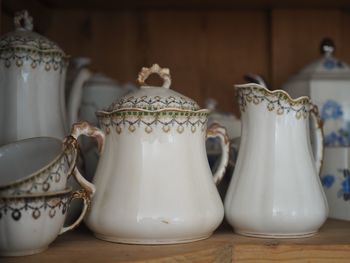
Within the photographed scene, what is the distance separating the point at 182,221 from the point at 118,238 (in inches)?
2.6

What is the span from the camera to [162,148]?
1.93 ft

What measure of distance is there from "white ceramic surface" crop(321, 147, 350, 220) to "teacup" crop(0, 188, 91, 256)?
0.35 m

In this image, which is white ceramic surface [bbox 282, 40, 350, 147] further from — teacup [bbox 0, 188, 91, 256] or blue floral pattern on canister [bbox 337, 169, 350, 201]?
teacup [bbox 0, 188, 91, 256]

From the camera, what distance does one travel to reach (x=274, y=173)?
2.00 feet

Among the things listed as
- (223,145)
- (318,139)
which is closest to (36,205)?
(223,145)

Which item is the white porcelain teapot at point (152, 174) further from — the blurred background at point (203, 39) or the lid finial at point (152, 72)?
the blurred background at point (203, 39)

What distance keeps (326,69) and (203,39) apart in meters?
0.22

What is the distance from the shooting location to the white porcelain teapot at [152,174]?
0.57 m

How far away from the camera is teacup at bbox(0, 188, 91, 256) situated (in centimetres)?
50

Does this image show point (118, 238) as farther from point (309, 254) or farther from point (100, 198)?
point (309, 254)

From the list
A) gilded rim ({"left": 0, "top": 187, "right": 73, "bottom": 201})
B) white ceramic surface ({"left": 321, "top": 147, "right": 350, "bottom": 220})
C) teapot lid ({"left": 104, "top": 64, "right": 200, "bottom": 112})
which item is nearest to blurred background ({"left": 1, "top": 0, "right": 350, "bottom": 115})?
white ceramic surface ({"left": 321, "top": 147, "right": 350, "bottom": 220})

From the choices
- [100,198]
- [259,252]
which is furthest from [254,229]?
[100,198]

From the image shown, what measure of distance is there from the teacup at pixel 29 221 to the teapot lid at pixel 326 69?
0.42 metres

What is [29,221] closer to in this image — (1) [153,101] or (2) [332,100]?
(1) [153,101]
